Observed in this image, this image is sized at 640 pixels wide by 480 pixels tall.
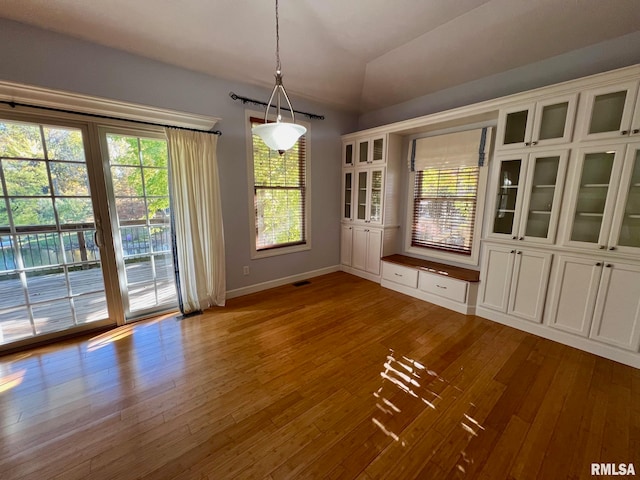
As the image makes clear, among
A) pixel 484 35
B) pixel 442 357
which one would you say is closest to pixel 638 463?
pixel 442 357

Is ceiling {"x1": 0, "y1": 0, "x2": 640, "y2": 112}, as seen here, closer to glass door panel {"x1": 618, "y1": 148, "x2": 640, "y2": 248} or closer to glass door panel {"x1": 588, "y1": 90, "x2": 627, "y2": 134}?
glass door panel {"x1": 588, "y1": 90, "x2": 627, "y2": 134}

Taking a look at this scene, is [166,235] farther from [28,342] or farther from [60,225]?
[28,342]

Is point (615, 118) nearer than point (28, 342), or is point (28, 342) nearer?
point (615, 118)

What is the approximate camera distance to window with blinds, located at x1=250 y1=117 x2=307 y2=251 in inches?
145

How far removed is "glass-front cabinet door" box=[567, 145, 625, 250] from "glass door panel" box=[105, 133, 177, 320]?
418 centimetres

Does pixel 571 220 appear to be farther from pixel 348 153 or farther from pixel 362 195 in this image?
pixel 348 153

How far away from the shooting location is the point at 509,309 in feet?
9.43

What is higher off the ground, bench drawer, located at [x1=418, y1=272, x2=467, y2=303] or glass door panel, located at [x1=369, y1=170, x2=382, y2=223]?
glass door panel, located at [x1=369, y1=170, x2=382, y2=223]

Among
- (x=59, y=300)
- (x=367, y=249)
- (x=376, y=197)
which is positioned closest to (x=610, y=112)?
(x=376, y=197)

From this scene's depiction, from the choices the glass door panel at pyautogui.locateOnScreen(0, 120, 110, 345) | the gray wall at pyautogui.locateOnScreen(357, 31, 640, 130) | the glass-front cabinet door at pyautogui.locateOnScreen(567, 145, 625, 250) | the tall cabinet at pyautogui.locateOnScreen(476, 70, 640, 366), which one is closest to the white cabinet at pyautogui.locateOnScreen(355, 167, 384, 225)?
the gray wall at pyautogui.locateOnScreen(357, 31, 640, 130)

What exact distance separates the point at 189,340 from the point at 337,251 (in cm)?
287

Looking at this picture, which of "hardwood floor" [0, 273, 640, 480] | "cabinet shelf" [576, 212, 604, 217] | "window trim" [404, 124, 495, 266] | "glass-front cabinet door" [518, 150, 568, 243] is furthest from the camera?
"window trim" [404, 124, 495, 266]

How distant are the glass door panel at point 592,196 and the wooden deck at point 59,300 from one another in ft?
14.7

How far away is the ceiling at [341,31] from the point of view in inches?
87.3
